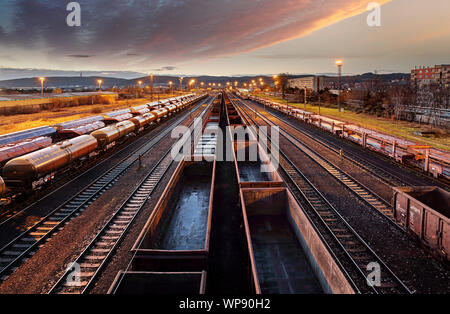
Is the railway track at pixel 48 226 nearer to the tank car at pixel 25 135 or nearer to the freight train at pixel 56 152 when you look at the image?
the freight train at pixel 56 152

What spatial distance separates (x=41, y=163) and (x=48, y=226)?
411cm

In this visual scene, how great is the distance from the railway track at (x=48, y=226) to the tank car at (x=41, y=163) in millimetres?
1984

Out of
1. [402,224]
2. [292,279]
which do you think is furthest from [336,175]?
[292,279]

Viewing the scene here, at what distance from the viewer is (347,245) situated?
33.7ft

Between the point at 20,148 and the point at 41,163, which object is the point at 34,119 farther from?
the point at 41,163

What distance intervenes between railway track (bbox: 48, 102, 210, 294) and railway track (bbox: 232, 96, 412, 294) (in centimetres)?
792

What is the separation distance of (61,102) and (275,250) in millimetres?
63443

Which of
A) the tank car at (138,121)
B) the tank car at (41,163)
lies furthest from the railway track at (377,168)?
the tank car at (138,121)

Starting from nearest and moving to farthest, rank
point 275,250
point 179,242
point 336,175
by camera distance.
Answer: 1. point 275,250
2. point 179,242
3. point 336,175

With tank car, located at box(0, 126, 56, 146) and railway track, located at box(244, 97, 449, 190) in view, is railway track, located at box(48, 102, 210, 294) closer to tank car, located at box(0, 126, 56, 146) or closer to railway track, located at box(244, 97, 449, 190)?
tank car, located at box(0, 126, 56, 146)

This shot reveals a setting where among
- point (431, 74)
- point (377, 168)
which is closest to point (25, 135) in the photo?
point (377, 168)

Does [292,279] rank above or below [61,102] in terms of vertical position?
below
